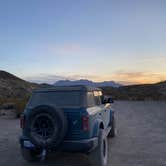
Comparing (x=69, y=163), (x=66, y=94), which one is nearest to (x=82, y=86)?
(x=66, y=94)

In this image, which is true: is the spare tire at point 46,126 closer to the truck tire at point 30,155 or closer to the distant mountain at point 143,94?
the truck tire at point 30,155

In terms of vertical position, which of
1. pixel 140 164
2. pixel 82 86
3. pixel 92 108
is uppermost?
pixel 82 86

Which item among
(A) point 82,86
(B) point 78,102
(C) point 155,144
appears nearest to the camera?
(B) point 78,102

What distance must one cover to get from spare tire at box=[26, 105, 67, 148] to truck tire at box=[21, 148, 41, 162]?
0.91m

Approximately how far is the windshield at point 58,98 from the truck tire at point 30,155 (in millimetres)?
1164

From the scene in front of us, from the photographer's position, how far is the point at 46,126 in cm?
634

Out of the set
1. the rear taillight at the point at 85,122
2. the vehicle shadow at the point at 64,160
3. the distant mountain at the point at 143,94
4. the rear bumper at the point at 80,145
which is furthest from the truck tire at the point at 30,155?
the distant mountain at the point at 143,94

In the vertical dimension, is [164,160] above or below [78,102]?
below

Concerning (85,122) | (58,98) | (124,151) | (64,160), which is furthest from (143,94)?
(85,122)

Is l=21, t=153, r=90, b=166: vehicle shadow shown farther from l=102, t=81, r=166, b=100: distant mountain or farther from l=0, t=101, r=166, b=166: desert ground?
l=102, t=81, r=166, b=100: distant mountain

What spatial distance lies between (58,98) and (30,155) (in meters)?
1.64

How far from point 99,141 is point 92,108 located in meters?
0.84

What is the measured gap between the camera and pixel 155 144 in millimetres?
9148

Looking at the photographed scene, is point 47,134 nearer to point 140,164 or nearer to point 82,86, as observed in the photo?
point 82,86
